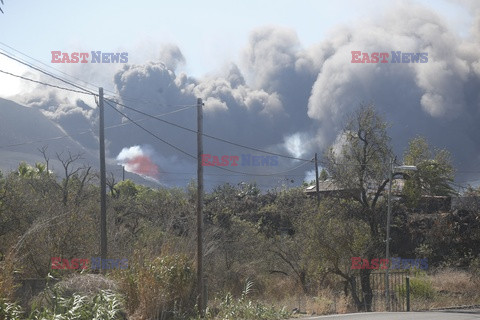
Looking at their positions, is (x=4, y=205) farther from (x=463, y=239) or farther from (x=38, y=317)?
(x=463, y=239)

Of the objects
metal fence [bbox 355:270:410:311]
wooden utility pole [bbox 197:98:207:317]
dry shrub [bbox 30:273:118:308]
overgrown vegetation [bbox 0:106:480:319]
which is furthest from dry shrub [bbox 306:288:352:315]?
dry shrub [bbox 30:273:118:308]

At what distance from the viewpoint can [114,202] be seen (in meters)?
41.7

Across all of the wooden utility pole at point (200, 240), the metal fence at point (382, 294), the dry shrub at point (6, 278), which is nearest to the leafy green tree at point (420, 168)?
the metal fence at point (382, 294)

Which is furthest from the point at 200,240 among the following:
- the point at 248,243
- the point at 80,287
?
the point at 248,243

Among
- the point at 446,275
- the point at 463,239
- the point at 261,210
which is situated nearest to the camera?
the point at 446,275

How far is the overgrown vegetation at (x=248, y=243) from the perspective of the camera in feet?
Result: 61.3

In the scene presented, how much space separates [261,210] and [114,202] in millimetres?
17081

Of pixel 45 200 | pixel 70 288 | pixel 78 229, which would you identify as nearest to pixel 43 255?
pixel 78 229

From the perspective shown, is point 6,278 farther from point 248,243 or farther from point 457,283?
point 457,283

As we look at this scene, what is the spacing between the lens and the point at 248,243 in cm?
4028

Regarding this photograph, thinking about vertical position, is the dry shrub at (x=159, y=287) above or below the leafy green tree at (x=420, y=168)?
A: below

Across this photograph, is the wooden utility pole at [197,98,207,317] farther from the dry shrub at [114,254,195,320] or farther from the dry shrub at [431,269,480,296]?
the dry shrub at [431,269,480,296]

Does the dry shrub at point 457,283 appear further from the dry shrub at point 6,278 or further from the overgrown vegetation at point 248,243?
the dry shrub at point 6,278

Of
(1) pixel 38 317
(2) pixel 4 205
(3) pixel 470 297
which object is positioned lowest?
(3) pixel 470 297
